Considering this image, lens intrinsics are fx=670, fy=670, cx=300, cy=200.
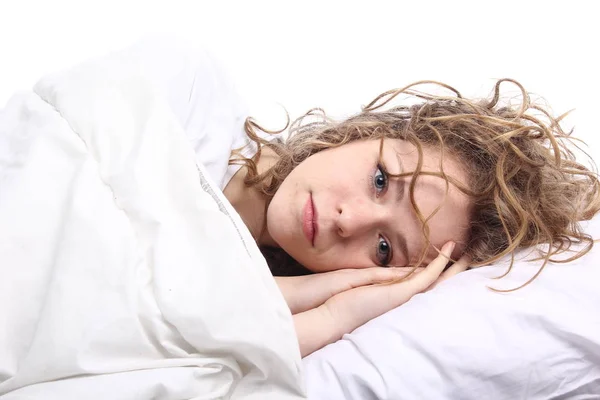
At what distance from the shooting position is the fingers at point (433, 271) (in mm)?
979

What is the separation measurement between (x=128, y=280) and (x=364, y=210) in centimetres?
40

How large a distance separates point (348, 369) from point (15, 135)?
0.55 metres

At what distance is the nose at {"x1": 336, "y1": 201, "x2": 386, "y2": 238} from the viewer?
98cm

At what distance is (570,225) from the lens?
3.50 ft

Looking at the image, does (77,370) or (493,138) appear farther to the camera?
(493,138)

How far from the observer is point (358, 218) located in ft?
3.22

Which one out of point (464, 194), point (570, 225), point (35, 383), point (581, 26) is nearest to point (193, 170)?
point (35, 383)

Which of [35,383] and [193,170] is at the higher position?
[193,170]

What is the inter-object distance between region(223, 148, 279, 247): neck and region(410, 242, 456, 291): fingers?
30 cm

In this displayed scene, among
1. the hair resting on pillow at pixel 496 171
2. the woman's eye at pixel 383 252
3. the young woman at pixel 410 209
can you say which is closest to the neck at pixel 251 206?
the hair resting on pillow at pixel 496 171

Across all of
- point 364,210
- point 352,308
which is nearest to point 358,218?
point 364,210

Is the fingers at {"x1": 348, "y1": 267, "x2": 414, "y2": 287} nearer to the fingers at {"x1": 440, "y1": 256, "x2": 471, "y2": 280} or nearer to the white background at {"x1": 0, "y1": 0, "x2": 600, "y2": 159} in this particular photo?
the fingers at {"x1": 440, "y1": 256, "x2": 471, "y2": 280}

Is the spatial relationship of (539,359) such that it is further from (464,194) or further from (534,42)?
(534,42)

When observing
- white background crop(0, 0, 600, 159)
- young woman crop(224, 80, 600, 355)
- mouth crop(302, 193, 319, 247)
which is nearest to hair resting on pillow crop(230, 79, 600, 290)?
young woman crop(224, 80, 600, 355)
